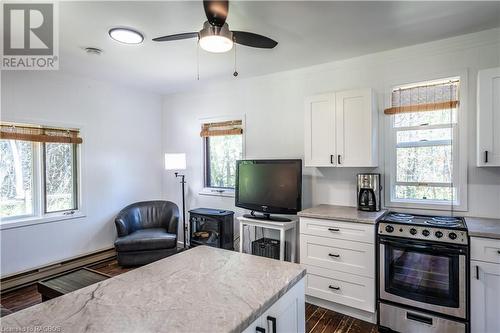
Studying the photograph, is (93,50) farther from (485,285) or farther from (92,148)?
(485,285)

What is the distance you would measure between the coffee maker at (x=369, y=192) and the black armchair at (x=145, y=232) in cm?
255

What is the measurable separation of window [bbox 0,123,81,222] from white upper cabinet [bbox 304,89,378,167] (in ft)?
10.8

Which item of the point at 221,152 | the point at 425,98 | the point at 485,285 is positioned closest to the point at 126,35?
the point at 221,152

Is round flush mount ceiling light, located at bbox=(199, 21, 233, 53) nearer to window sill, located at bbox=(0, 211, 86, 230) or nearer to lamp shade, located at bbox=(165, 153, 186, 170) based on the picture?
lamp shade, located at bbox=(165, 153, 186, 170)

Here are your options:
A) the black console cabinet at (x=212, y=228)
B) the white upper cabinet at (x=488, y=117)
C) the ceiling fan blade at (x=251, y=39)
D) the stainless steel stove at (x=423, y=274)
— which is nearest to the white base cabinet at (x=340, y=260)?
the stainless steel stove at (x=423, y=274)

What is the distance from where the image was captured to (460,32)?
2660mm

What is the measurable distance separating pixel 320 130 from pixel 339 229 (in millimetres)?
1125

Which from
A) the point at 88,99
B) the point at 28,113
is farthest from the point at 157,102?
the point at 28,113

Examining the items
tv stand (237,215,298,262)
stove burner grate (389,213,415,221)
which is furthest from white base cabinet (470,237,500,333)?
tv stand (237,215,298,262)

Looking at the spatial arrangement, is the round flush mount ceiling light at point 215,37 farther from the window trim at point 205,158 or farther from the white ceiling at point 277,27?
the window trim at point 205,158

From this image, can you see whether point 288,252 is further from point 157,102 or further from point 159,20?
point 157,102

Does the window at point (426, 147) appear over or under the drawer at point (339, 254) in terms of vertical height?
Result: over

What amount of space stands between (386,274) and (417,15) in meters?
2.25

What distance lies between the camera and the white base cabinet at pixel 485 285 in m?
2.10
